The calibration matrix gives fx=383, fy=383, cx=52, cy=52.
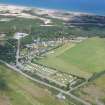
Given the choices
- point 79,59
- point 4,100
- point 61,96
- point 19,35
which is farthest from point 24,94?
point 19,35

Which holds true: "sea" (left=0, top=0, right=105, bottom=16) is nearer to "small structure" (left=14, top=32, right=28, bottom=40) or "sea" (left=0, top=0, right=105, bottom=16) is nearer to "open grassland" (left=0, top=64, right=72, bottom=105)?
"small structure" (left=14, top=32, right=28, bottom=40)

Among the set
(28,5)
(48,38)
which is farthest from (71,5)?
(48,38)

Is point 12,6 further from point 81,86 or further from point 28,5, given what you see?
point 81,86

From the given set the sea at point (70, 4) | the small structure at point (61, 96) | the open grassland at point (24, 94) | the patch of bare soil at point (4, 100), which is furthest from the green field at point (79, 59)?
the sea at point (70, 4)

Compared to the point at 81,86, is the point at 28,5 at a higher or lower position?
higher

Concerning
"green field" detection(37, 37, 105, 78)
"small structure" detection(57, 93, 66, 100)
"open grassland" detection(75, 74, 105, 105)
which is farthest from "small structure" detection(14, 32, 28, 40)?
"small structure" detection(57, 93, 66, 100)

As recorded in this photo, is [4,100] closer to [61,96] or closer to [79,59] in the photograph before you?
[61,96]
